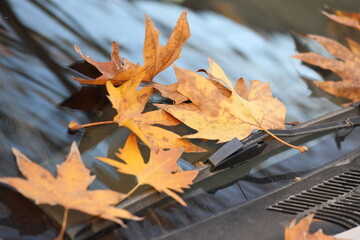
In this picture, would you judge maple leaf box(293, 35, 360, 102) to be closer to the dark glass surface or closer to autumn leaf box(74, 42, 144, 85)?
the dark glass surface

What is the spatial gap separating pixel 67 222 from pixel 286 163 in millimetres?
561

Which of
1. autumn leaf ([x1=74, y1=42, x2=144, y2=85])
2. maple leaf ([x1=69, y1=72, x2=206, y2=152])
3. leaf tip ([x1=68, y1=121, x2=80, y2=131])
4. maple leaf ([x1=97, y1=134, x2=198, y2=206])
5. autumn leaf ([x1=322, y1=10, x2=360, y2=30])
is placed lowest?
maple leaf ([x1=97, y1=134, x2=198, y2=206])

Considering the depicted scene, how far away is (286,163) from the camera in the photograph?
51.6 inches

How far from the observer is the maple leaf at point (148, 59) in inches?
51.2

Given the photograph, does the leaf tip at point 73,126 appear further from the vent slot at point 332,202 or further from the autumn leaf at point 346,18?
the autumn leaf at point 346,18

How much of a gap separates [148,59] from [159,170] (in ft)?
1.14

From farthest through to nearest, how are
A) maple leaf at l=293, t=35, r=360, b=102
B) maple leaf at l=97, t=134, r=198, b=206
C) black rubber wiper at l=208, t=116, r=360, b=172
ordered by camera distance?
maple leaf at l=293, t=35, r=360, b=102, black rubber wiper at l=208, t=116, r=360, b=172, maple leaf at l=97, t=134, r=198, b=206

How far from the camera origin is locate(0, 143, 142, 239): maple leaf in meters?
0.99

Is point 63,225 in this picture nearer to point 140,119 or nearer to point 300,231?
point 140,119

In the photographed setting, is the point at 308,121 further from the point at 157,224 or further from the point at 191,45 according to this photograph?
the point at 157,224

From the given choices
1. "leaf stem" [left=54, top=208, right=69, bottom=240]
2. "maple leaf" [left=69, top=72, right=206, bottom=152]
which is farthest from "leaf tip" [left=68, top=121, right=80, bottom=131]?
"leaf stem" [left=54, top=208, right=69, bottom=240]

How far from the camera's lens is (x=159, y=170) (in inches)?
44.1

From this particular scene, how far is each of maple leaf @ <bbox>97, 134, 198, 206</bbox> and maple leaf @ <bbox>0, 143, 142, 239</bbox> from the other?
0.25 feet

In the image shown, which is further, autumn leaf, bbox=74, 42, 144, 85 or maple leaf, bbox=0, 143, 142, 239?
autumn leaf, bbox=74, 42, 144, 85
